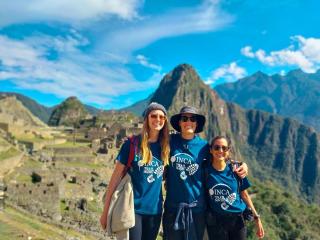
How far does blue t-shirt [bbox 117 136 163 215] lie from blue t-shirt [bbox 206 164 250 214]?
826 millimetres

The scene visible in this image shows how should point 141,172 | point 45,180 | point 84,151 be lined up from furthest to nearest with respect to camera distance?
point 84,151 → point 45,180 → point 141,172

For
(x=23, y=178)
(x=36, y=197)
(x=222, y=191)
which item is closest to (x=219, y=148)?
(x=222, y=191)

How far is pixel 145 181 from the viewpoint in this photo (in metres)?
6.43

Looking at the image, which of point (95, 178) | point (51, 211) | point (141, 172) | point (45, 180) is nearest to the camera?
point (141, 172)

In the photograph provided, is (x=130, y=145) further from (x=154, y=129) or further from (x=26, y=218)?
(x=26, y=218)

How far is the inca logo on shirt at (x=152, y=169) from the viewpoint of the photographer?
6.41 metres

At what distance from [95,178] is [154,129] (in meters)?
22.9

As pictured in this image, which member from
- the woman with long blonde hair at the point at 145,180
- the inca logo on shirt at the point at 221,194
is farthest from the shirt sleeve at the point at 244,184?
the woman with long blonde hair at the point at 145,180

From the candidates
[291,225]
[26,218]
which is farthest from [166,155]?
[291,225]

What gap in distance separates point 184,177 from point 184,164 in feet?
0.63

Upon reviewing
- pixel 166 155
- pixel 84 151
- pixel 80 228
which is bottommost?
pixel 80 228

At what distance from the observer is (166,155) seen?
648cm

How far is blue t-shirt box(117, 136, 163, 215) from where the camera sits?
253 inches

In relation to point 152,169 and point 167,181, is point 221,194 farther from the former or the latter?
point 152,169
